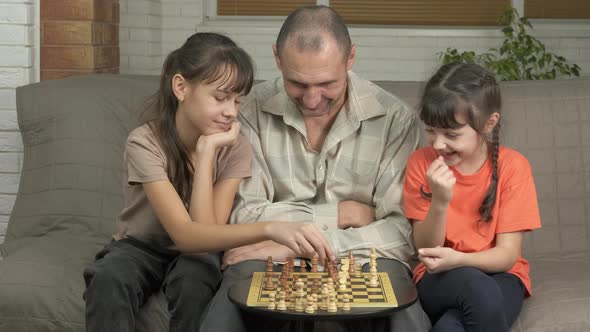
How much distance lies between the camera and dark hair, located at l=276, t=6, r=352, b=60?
2.63 m

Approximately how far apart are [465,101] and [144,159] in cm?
89

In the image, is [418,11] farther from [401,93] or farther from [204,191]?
[204,191]

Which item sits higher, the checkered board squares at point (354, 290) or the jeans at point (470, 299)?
the checkered board squares at point (354, 290)

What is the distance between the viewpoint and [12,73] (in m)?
3.70

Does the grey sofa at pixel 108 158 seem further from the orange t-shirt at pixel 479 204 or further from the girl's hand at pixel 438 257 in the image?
the girl's hand at pixel 438 257

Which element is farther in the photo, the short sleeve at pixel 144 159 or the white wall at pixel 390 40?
the white wall at pixel 390 40

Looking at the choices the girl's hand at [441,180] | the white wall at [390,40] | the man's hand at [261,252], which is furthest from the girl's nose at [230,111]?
the white wall at [390,40]

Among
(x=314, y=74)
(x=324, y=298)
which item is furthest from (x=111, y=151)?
(x=324, y=298)

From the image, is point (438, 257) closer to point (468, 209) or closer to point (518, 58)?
point (468, 209)

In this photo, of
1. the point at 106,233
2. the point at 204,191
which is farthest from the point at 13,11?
the point at 204,191

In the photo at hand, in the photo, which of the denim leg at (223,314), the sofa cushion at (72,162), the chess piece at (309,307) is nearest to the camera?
the chess piece at (309,307)

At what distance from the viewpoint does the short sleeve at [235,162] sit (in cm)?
275

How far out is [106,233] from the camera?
3.20 m

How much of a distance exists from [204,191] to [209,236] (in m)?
0.13
